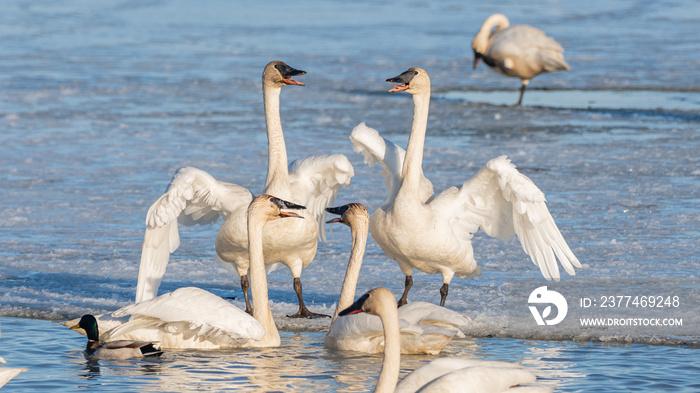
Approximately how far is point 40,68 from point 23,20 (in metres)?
8.24

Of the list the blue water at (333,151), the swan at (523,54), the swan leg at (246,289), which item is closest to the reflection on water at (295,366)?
the blue water at (333,151)

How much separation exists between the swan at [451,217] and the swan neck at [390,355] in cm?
228

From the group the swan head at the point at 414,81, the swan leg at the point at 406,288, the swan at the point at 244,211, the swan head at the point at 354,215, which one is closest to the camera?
the swan head at the point at 354,215

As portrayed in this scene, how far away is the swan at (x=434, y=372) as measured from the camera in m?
4.32

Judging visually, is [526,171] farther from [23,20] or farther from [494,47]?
[23,20]

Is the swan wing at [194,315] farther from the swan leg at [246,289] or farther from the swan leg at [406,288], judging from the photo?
the swan leg at [406,288]

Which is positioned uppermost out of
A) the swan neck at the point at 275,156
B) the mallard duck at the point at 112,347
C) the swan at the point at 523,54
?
the swan at the point at 523,54

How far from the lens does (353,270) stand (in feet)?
21.0

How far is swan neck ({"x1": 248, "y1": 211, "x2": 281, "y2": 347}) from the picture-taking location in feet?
20.4

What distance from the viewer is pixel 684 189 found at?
977 cm

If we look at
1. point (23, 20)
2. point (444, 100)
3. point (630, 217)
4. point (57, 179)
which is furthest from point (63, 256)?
point (23, 20)

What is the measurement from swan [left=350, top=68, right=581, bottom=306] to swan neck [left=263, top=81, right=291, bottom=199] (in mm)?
504

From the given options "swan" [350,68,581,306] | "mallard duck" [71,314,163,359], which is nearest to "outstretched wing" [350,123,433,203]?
"swan" [350,68,581,306]

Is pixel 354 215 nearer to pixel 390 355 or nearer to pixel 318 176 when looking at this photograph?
pixel 318 176
